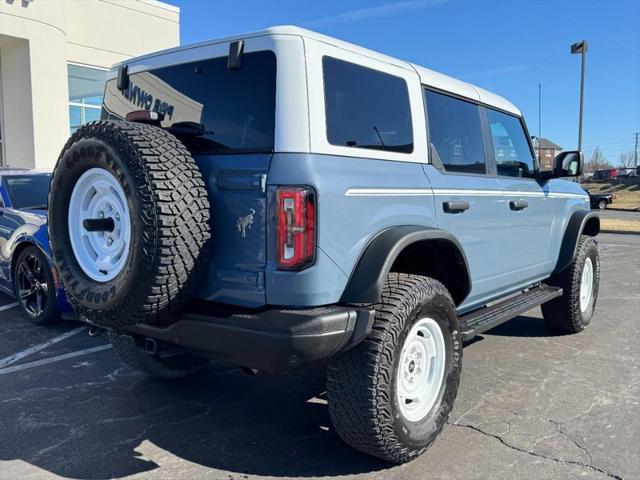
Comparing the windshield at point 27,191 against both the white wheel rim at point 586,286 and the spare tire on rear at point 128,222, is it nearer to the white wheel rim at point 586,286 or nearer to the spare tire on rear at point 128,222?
the spare tire on rear at point 128,222

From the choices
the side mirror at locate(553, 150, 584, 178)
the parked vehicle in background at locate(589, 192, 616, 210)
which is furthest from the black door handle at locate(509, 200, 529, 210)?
the parked vehicle in background at locate(589, 192, 616, 210)

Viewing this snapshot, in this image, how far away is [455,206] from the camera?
11.5 ft

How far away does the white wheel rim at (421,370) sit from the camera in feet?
10.0

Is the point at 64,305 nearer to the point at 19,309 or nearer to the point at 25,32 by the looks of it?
the point at 19,309

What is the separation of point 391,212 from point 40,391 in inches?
112

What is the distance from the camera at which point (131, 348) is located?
3930 millimetres

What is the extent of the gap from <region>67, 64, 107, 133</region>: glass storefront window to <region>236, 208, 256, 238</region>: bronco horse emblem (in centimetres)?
1581

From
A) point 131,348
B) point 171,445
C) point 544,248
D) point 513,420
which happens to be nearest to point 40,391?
point 131,348

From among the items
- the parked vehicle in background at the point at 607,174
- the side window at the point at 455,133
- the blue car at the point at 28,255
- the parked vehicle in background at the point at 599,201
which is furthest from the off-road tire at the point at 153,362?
the parked vehicle in background at the point at 607,174

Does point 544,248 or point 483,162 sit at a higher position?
point 483,162

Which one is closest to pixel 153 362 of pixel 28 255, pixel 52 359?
pixel 52 359

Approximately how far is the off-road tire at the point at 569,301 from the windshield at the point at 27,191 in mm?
5574

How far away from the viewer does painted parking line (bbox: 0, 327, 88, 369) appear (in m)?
4.59

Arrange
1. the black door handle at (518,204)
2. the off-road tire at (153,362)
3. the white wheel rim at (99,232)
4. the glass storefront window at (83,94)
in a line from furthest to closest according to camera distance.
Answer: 1. the glass storefront window at (83,94)
2. the black door handle at (518,204)
3. the off-road tire at (153,362)
4. the white wheel rim at (99,232)
